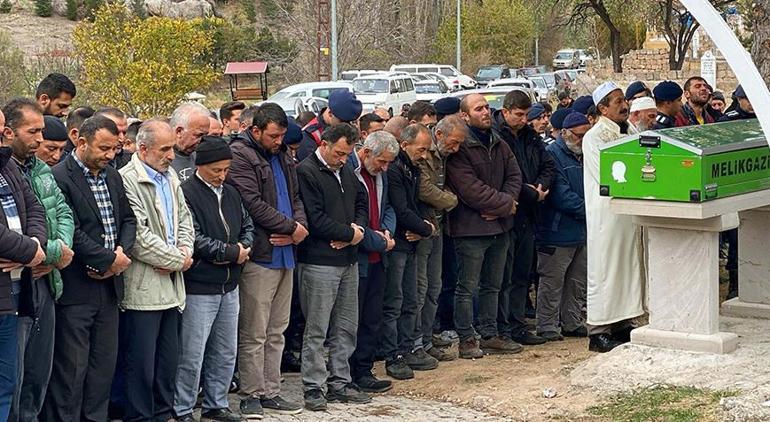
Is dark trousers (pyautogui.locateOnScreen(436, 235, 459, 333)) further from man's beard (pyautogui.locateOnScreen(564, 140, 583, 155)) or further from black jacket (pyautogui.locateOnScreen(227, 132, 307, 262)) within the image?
black jacket (pyautogui.locateOnScreen(227, 132, 307, 262))

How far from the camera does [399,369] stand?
8898 mm

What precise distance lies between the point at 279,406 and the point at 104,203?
1.88 m

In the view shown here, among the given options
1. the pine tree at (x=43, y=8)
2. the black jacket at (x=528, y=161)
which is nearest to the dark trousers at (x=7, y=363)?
the black jacket at (x=528, y=161)

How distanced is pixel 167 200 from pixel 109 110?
95 cm

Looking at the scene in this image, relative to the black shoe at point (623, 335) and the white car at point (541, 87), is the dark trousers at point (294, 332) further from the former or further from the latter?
the white car at point (541, 87)

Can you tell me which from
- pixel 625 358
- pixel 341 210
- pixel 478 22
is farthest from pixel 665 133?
pixel 478 22

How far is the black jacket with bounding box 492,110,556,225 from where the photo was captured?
32.5 ft

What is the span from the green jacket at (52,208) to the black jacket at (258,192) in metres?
1.34

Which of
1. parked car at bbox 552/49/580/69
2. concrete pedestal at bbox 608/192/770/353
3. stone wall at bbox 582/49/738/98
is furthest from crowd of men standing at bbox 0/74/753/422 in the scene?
parked car at bbox 552/49/580/69

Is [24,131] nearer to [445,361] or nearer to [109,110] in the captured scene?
[109,110]

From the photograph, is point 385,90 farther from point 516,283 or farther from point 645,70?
point 516,283

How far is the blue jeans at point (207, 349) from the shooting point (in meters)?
7.33

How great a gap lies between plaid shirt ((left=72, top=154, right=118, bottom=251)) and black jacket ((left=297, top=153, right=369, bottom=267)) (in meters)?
1.57

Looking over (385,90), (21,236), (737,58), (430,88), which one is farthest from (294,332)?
(430,88)
